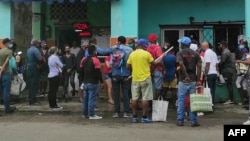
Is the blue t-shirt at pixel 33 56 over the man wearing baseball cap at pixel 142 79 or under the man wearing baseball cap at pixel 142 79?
over

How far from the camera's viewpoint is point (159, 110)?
38.0 ft

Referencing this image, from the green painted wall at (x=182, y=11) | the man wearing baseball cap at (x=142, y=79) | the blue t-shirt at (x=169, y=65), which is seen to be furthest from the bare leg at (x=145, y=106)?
the green painted wall at (x=182, y=11)

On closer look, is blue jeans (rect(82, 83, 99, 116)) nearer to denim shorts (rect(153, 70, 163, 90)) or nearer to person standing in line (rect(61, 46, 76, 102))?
denim shorts (rect(153, 70, 163, 90))

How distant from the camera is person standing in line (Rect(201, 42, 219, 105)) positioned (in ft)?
42.8

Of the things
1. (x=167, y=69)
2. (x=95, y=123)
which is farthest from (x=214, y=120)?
(x=95, y=123)

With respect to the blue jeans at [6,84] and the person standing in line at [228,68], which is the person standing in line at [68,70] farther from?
the person standing in line at [228,68]

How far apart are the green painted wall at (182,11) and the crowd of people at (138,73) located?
115 inches

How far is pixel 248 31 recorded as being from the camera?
15.1 meters

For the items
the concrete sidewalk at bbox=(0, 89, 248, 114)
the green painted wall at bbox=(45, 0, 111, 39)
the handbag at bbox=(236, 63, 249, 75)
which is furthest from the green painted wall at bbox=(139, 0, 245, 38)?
the handbag at bbox=(236, 63, 249, 75)

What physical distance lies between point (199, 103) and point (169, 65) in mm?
2408

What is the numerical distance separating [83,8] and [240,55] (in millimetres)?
7060

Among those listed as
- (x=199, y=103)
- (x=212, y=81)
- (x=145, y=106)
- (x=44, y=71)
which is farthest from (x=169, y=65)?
(x=44, y=71)

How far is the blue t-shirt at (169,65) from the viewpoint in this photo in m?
12.8

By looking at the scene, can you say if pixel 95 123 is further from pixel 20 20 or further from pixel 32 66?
pixel 20 20
